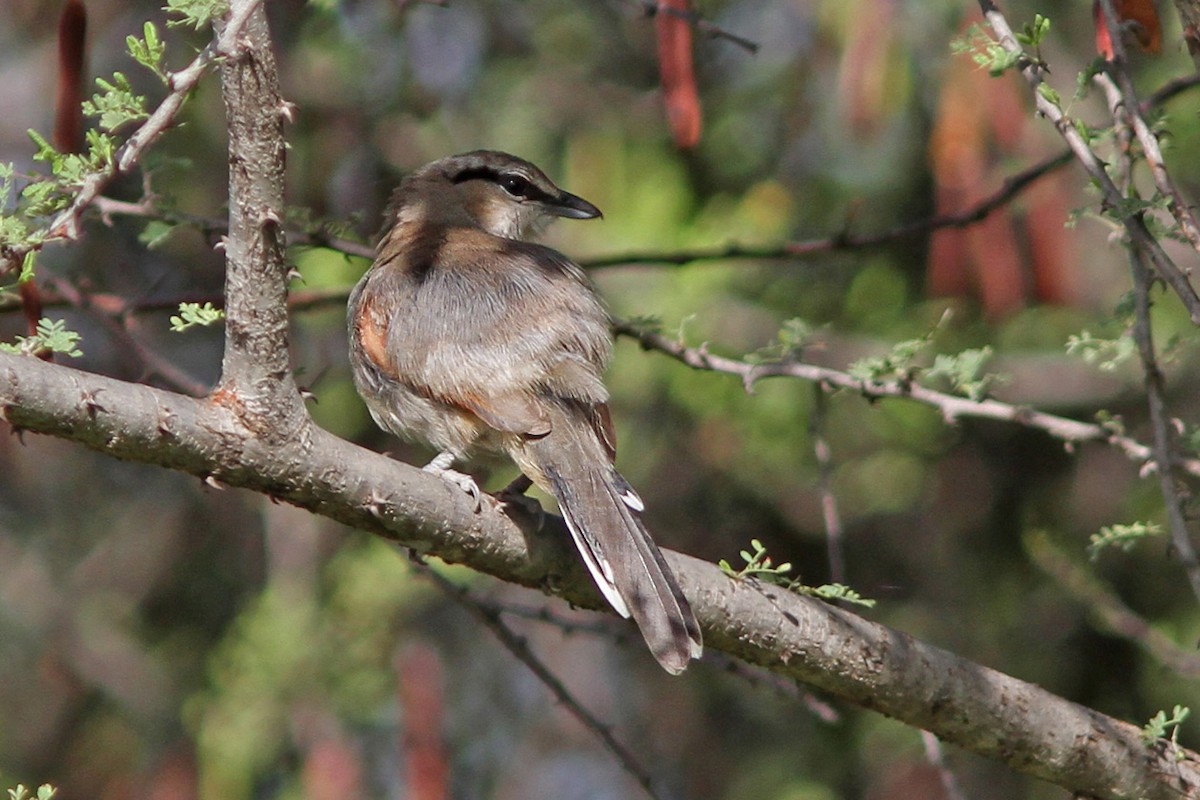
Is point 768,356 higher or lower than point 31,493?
higher

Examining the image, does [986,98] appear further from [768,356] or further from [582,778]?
[582,778]

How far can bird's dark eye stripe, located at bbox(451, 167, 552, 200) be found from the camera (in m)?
5.61

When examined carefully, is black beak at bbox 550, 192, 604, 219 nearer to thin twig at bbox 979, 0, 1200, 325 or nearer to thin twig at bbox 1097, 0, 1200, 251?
thin twig at bbox 979, 0, 1200, 325

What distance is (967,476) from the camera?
296 inches

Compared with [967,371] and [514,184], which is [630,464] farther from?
[967,371]

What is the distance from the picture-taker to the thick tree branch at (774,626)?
9.71 feet

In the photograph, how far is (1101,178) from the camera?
3105 millimetres

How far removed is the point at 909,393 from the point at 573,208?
76.9 inches

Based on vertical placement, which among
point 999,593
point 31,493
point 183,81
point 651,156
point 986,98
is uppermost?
point 183,81

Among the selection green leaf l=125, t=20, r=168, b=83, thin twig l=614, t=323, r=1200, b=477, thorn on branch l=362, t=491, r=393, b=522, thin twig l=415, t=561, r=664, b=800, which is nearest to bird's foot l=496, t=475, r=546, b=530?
thorn on branch l=362, t=491, r=393, b=522

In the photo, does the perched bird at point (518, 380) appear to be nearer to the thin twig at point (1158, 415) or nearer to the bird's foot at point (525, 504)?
the bird's foot at point (525, 504)

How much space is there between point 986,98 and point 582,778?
420 cm

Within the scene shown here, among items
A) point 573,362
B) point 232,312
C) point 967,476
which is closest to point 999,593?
point 967,476

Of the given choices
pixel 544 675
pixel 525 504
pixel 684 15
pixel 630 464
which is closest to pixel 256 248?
pixel 525 504
